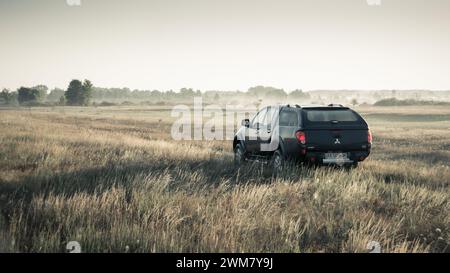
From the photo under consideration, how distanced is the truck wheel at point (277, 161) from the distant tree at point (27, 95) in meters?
156

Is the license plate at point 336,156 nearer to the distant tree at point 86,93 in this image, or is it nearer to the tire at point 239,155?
Result: the tire at point 239,155

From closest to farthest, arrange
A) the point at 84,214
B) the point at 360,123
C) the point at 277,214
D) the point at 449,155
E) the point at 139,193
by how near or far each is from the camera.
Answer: the point at 84,214 → the point at 277,214 → the point at 139,193 → the point at 360,123 → the point at 449,155

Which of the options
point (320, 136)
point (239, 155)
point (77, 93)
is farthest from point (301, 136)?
point (77, 93)

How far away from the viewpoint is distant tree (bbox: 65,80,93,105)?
468 feet

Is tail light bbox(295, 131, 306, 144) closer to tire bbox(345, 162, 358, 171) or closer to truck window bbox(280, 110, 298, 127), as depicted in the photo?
truck window bbox(280, 110, 298, 127)

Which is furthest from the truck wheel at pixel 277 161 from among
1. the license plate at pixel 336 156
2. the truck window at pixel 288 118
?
the license plate at pixel 336 156

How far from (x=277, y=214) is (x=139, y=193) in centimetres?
230

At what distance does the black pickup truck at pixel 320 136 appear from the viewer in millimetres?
11047

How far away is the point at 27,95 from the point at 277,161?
514 feet

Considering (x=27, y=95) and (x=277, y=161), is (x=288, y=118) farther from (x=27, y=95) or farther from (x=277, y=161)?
(x=27, y=95)

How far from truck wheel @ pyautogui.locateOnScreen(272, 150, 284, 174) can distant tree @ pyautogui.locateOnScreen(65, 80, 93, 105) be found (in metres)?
138
